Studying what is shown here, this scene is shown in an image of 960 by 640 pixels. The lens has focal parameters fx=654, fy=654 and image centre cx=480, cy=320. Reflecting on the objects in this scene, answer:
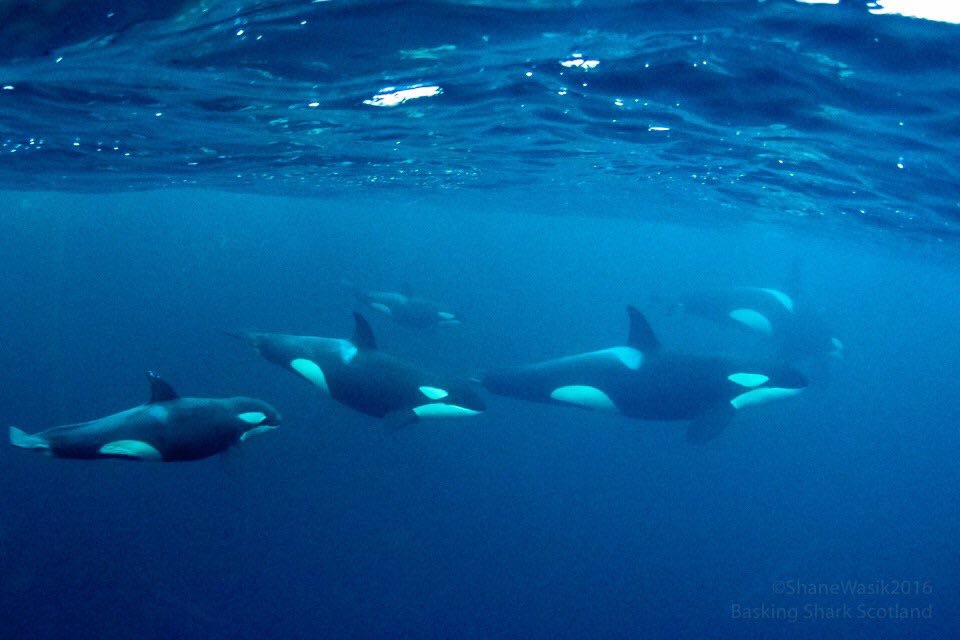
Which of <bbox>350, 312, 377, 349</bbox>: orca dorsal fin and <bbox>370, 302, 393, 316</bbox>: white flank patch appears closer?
<bbox>350, 312, 377, 349</bbox>: orca dorsal fin

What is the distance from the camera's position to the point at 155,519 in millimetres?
13461

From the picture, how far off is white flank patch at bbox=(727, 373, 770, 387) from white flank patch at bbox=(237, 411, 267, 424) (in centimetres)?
914

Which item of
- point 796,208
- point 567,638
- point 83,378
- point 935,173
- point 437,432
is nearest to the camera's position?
point 567,638

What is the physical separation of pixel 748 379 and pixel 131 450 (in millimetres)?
11374

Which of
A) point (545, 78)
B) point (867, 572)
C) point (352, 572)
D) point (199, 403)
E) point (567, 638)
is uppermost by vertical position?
point (545, 78)

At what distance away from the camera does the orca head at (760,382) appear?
1360 cm

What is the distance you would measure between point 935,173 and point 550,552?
10.9 metres

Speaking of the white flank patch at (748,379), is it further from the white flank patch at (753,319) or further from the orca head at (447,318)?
the orca head at (447,318)

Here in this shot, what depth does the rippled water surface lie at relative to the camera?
24.4 ft

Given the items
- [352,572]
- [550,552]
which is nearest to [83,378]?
[352,572]

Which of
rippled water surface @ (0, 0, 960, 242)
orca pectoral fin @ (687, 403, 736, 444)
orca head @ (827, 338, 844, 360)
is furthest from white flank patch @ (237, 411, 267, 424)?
orca head @ (827, 338, 844, 360)

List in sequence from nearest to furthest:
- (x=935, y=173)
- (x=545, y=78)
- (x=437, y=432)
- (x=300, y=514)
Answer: (x=545, y=78), (x=935, y=173), (x=300, y=514), (x=437, y=432)

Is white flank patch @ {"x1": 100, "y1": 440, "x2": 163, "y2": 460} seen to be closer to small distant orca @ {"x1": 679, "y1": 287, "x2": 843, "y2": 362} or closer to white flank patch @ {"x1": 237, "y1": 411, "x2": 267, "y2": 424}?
white flank patch @ {"x1": 237, "y1": 411, "x2": 267, "y2": 424}

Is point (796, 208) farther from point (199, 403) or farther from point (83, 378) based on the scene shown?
point (83, 378)
